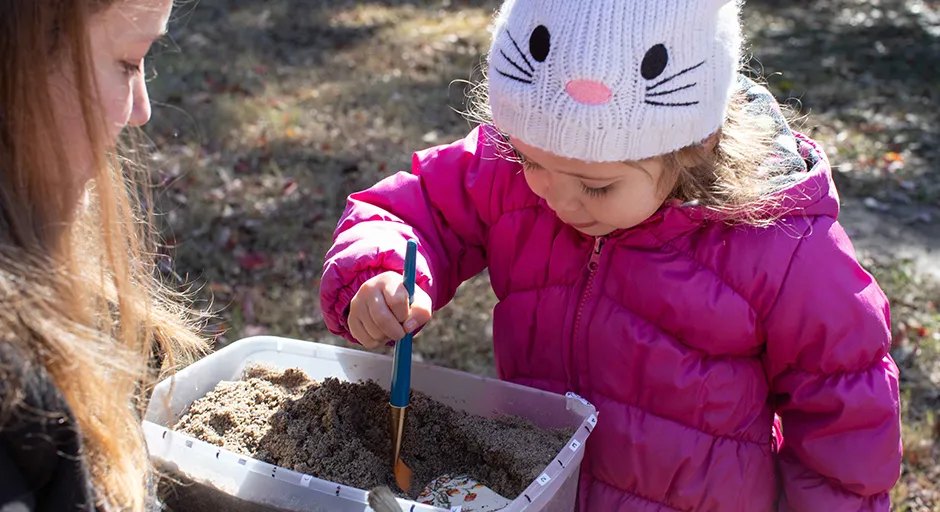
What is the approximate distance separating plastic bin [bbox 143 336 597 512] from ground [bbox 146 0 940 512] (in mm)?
874

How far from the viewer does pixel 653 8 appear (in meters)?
1.46

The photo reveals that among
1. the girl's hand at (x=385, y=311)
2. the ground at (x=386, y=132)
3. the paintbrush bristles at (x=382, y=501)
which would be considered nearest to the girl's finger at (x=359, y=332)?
the girl's hand at (x=385, y=311)

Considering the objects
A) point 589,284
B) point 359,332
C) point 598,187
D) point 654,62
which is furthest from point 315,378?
point 654,62

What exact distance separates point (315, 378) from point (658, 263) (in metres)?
0.71

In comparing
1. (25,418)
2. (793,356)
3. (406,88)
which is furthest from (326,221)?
(25,418)

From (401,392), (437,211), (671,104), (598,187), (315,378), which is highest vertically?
(671,104)

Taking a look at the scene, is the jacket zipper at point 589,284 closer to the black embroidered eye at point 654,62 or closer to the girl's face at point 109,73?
the black embroidered eye at point 654,62

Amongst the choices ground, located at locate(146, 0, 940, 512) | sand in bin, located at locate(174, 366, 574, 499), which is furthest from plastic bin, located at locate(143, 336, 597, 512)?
ground, located at locate(146, 0, 940, 512)

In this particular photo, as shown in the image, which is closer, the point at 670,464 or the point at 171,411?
the point at 171,411

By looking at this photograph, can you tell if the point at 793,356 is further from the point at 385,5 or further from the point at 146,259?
the point at 385,5

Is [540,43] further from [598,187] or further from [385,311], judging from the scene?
[385,311]

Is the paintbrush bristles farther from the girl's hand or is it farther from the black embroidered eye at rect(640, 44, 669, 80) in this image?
the black embroidered eye at rect(640, 44, 669, 80)

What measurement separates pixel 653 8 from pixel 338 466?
896 mm

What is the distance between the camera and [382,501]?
51.4 inches
